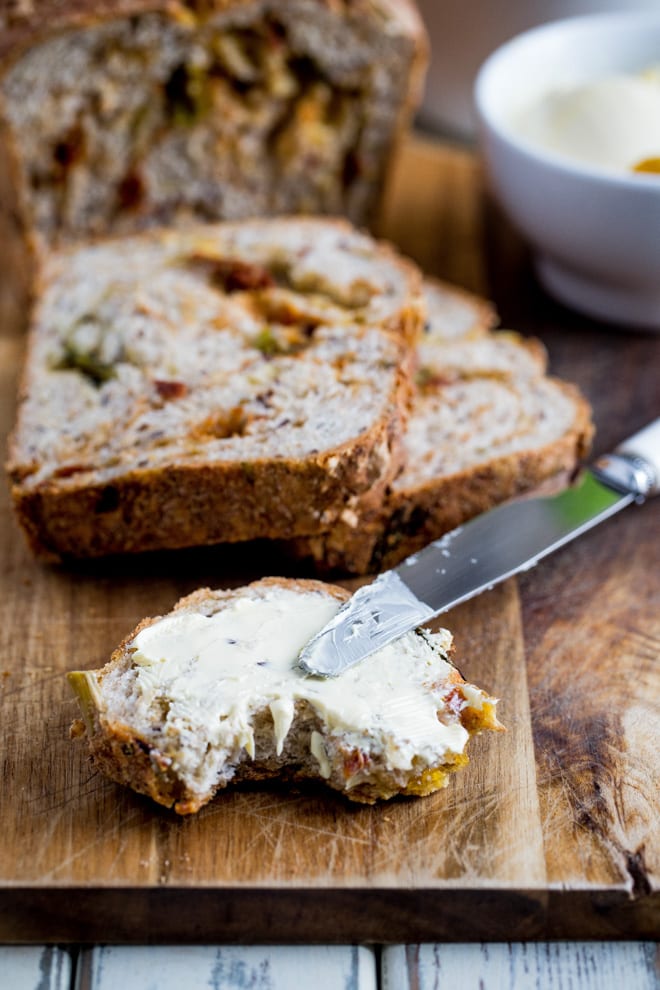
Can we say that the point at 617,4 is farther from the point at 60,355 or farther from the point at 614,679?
the point at 614,679

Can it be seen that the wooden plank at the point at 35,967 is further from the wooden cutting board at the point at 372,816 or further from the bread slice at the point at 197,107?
the bread slice at the point at 197,107

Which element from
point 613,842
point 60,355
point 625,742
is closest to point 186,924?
point 613,842

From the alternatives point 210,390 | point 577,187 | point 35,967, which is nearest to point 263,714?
point 35,967

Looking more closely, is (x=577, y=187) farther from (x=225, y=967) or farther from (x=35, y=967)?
(x=35, y=967)

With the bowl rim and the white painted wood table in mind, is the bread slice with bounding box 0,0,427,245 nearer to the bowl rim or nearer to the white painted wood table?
the bowl rim

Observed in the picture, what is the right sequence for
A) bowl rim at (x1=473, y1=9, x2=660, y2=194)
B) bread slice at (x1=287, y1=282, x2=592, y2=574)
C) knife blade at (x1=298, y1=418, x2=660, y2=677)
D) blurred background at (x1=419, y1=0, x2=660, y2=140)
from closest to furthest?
1. knife blade at (x1=298, y1=418, x2=660, y2=677)
2. bread slice at (x1=287, y1=282, x2=592, y2=574)
3. bowl rim at (x1=473, y1=9, x2=660, y2=194)
4. blurred background at (x1=419, y1=0, x2=660, y2=140)

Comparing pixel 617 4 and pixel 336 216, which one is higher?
pixel 617 4

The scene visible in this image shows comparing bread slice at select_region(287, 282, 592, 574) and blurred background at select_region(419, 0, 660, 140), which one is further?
blurred background at select_region(419, 0, 660, 140)

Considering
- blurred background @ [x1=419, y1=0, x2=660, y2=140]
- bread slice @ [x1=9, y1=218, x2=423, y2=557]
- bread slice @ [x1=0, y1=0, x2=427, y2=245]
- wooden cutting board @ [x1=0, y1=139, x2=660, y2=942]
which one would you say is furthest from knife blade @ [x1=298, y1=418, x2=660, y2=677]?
blurred background @ [x1=419, y1=0, x2=660, y2=140]
